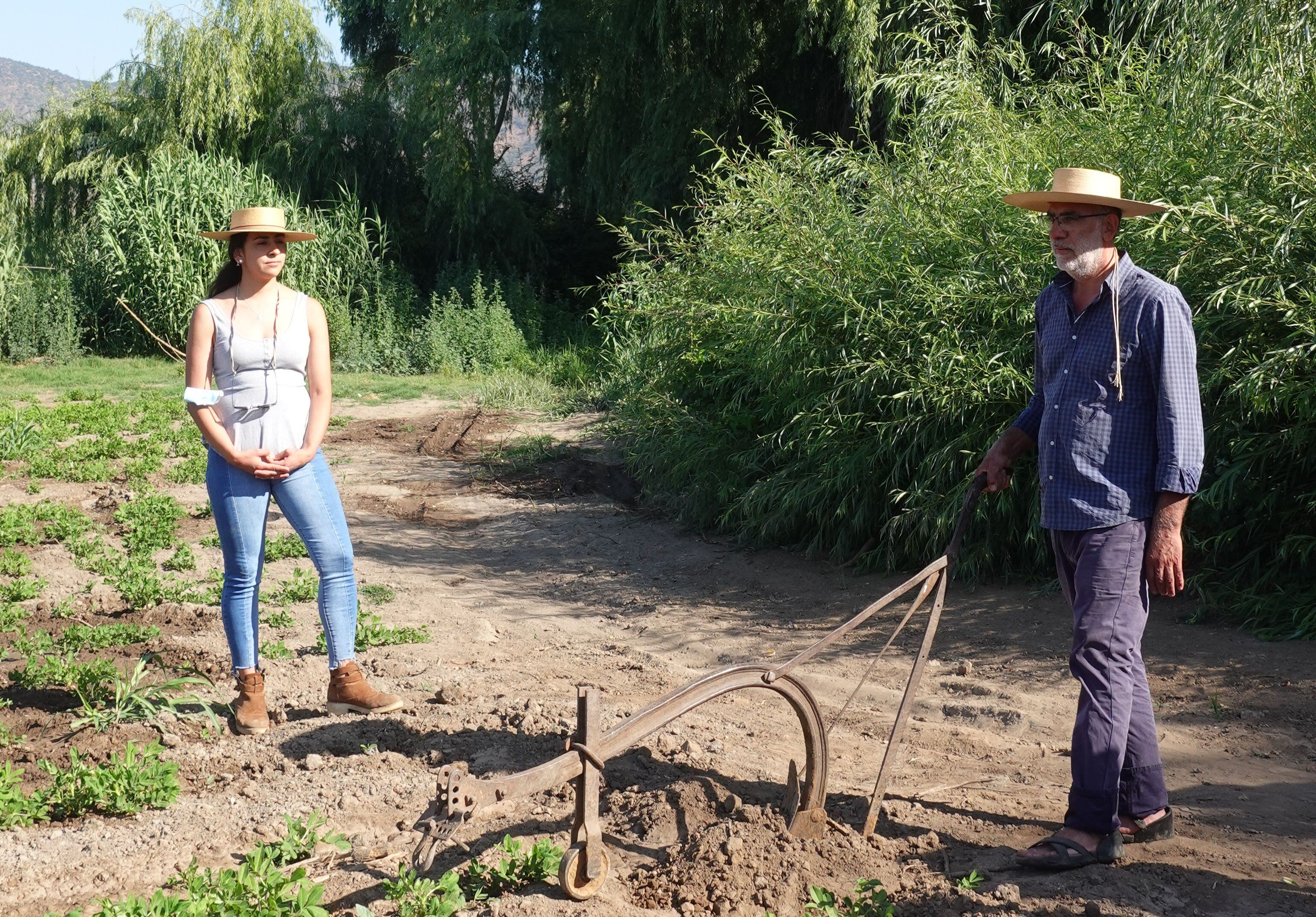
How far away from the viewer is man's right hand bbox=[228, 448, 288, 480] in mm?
4254

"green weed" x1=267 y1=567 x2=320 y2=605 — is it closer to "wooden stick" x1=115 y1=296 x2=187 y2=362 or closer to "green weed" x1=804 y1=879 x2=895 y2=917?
"wooden stick" x1=115 y1=296 x2=187 y2=362

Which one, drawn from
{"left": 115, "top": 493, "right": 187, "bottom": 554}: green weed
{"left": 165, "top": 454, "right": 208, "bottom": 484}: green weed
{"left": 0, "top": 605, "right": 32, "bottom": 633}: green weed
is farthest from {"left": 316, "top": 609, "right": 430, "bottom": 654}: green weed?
{"left": 165, "top": 454, "right": 208, "bottom": 484}: green weed

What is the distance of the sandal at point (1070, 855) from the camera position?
332cm

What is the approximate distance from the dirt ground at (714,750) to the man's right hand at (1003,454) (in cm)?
111

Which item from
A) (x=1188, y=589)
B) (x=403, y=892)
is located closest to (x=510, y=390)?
(x=1188, y=589)

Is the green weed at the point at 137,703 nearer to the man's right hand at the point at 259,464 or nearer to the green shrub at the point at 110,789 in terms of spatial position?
the green shrub at the point at 110,789

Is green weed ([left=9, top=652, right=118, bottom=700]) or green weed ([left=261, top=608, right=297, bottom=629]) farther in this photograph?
green weed ([left=261, top=608, right=297, bottom=629])

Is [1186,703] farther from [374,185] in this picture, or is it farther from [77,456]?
[374,185]

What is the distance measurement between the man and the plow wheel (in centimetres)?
122

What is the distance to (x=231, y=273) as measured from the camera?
4469 mm

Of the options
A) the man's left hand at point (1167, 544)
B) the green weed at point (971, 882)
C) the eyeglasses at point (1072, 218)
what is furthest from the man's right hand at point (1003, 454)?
the green weed at point (971, 882)

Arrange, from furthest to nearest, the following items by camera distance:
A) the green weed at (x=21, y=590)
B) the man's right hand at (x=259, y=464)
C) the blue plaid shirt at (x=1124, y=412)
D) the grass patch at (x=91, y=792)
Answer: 1. the green weed at (x=21, y=590)
2. the man's right hand at (x=259, y=464)
3. the grass patch at (x=91, y=792)
4. the blue plaid shirt at (x=1124, y=412)

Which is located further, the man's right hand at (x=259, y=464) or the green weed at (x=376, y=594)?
the green weed at (x=376, y=594)

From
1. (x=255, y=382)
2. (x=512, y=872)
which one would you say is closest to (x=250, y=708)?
(x=255, y=382)
